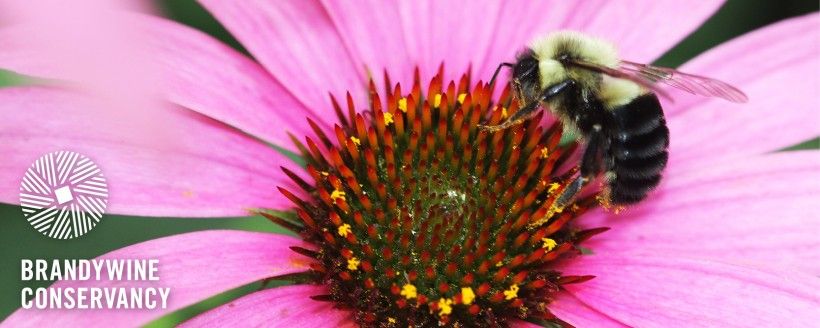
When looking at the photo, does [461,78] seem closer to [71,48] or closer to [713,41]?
[713,41]

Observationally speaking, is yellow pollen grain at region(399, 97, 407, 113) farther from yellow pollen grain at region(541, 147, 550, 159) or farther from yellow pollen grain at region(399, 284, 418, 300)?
yellow pollen grain at region(399, 284, 418, 300)

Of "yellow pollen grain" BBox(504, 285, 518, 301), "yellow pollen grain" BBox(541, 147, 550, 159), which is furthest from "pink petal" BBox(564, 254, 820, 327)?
"yellow pollen grain" BBox(541, 147, 550, 159)

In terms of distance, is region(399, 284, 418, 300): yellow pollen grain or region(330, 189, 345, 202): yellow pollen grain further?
region(330, 189, 345, 202): yellow pollen grain

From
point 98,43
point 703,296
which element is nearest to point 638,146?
point 703,296

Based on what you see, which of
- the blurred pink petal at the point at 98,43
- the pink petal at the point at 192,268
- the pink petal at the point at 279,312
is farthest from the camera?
the pink petal at the point at 279,312

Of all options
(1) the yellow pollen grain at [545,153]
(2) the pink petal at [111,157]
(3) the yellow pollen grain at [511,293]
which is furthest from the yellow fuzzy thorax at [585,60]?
(2) the pink petal at [111,157]

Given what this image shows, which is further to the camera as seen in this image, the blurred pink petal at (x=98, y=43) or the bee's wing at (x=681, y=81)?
the bee's wing at (x=681, y=81)

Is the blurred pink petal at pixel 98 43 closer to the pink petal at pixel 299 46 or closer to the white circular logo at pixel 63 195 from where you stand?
the white circular logo at pixel 63 195

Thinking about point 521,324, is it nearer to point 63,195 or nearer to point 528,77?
point 528,77
